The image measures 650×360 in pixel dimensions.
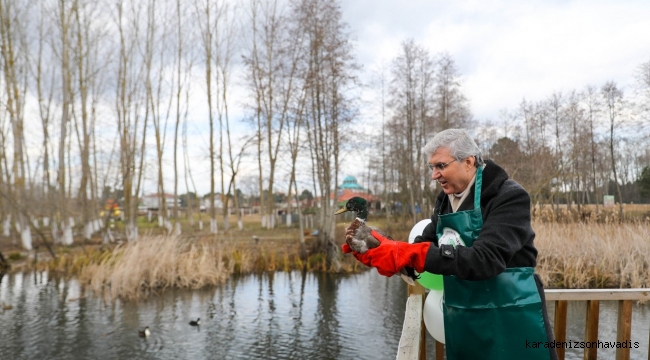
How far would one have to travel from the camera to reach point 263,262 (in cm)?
1422

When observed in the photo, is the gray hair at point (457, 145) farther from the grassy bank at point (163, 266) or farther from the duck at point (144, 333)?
the grassy bank at point (163, 266)

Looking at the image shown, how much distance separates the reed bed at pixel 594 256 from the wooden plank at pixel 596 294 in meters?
7.02

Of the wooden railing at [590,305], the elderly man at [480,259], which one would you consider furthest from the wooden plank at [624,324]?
the elderly man at [480,259]

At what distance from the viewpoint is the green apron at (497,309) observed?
5.64 feet

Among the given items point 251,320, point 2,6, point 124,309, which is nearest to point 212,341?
point 251,320

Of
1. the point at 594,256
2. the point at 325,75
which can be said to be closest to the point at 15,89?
the point at 325,75

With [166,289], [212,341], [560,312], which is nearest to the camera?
[560,312]

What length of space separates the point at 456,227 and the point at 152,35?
81.0 ft

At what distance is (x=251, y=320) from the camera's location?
30.0 feet

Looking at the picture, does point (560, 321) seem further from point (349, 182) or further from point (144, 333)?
point (349, 182)

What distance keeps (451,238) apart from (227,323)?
7.84m

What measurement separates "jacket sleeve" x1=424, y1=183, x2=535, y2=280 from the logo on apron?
131 millimetres

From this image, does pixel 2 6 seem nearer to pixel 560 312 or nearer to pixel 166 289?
pixel 166 289

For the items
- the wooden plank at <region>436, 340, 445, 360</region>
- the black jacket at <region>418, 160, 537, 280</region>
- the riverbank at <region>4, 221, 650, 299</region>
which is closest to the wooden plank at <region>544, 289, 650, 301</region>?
the wooden plank at <region>436, 340, 445, 360</region>
